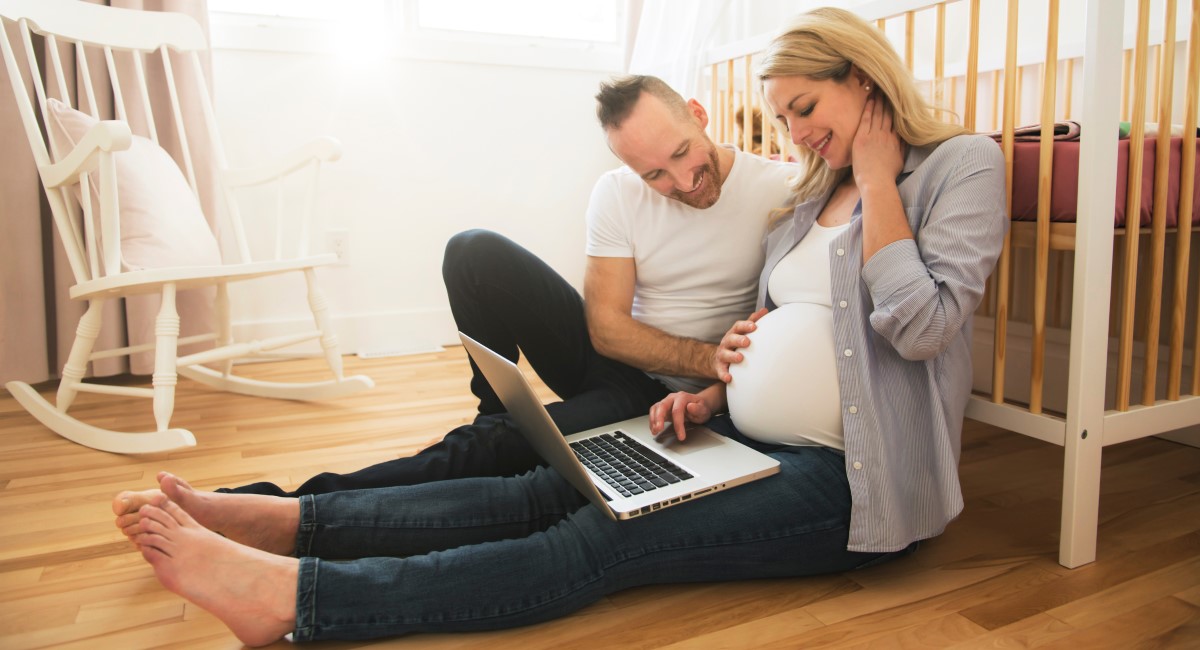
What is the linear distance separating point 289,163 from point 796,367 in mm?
1399

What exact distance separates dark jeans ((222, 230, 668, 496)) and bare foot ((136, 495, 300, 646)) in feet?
1.19

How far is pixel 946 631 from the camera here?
0.89 m

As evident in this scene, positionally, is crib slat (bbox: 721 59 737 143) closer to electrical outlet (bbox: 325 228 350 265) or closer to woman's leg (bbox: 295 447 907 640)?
woman's leg (bbox: 295 447 907 640)

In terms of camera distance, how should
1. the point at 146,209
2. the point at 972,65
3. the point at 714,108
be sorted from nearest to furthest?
1. the point at 972,65
2. the point at 146,209
3. the point at 714,108

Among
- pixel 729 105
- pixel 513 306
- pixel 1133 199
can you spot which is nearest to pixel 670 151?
pixel 513 306

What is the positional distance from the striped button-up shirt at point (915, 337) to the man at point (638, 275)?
282mm

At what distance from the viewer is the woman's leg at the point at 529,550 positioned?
2.71 ft

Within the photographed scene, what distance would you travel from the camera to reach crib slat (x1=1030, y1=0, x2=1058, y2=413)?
3.38 ft

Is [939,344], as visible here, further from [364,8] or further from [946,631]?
[364,8]

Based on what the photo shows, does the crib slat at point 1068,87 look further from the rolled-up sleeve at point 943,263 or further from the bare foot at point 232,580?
the bare foot at point 232,580

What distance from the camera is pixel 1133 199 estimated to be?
105cm

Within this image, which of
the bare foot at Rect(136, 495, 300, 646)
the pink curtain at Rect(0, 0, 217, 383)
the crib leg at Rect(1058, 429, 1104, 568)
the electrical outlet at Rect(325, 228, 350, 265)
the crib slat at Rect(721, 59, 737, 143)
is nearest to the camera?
the bare foot at Rect(136, 495, 300, 646)

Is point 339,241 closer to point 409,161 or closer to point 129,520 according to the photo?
point 409,161

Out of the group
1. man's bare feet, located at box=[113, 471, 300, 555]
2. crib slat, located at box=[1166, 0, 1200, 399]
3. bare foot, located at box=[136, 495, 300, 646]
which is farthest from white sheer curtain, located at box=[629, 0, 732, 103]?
bare foot, located at box=[136, 495, 300, 646]
